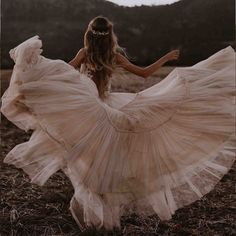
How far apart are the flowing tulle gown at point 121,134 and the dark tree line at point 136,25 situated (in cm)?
827

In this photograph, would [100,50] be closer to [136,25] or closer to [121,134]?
[121,134]

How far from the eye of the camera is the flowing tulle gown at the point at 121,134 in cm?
350

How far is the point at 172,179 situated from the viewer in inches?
144

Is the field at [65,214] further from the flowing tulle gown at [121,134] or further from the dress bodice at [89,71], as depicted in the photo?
the flowing tulle gown at [121,134]

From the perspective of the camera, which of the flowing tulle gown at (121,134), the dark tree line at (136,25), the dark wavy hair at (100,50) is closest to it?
the flowing tulle gown at (121,134)

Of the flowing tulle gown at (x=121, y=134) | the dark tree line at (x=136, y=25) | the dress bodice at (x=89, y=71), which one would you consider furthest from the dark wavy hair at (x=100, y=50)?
the dark tree line at (x=136, y=25)

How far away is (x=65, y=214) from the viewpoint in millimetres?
4309

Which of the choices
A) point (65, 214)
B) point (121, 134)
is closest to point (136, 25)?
point (65, 214)

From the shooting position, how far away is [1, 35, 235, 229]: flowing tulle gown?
3498mm

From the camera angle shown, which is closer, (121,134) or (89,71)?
(121,134)

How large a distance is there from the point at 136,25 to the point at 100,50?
9542 millimetres

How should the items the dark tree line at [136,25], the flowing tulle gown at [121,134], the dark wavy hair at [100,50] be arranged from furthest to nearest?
the dark tree line at [136,25] → the dark wavy hair at [100,50] → the flowing tulle gown at [121,134]

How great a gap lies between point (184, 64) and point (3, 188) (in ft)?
27.6

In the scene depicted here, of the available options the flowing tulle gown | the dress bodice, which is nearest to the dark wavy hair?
the dress bodice
